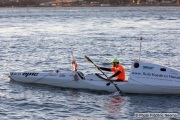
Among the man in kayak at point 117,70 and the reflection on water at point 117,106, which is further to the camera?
the man in kayak at point 117,70

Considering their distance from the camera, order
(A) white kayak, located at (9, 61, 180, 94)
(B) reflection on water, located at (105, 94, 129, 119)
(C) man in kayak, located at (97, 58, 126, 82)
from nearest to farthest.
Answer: (B) reflection on water, located at (105, 94, 129, 119) < (A) white kayak, located at (9, 61, 180, 94) < (C) man in kayak, located at (97, 58, 126, 82)

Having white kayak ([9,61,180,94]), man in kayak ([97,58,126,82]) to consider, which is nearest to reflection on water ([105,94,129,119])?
white kayak ([9,61,180,94])

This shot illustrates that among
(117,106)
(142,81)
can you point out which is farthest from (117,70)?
(117,106)

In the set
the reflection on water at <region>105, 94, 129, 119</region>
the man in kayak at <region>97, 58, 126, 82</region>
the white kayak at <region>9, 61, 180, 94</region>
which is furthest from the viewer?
the man in kayak at <region>97, 58, 126, 82</region>

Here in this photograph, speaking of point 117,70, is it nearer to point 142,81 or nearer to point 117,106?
point 142,81

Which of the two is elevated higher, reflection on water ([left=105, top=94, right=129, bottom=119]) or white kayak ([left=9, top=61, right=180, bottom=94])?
white kayak ([left=9, top=61, right=180, bottom=94])

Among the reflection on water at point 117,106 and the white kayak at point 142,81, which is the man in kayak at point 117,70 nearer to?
the white kayak at point 142,81

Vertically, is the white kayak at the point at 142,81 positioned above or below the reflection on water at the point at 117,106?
above

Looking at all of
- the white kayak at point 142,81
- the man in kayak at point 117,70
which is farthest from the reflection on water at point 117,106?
the man in kayak at point 117,70

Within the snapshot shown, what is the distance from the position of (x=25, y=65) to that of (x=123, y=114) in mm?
17078

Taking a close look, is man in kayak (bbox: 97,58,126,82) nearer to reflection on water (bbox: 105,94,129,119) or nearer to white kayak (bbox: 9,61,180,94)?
white kayak (bbox: 9,61,180,94)

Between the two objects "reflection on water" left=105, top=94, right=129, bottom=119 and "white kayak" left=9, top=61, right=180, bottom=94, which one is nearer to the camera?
"reflection on water" left=105, top=94, right=129, bottom=119

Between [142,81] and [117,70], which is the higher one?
[117,70]

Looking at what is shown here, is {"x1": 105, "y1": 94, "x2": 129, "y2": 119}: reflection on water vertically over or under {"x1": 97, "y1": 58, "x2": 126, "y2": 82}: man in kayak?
under
